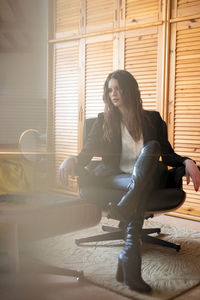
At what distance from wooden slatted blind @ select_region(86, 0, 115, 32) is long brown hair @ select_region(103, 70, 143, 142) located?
0.82m

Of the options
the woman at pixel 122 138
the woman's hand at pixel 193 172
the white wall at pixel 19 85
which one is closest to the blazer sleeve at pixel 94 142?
the woman at pixel 122 138

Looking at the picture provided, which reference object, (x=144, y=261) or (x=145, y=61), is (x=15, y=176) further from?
(x=145, y=61)

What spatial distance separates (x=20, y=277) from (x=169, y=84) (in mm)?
1220

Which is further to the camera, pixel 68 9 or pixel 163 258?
pixel 68 9

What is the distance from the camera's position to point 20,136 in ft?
4.12

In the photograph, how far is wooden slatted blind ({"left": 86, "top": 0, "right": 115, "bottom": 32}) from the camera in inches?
79.7

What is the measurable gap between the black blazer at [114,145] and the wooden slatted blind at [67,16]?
99 centimetres

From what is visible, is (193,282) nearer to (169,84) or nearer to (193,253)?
(193,253)

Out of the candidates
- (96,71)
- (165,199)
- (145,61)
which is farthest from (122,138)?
(96,71)

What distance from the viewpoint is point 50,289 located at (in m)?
0.99

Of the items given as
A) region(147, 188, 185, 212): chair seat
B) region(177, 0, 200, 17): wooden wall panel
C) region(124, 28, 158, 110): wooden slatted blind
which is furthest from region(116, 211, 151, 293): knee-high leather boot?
region(177, 0, 200, 17): wooden wall panel

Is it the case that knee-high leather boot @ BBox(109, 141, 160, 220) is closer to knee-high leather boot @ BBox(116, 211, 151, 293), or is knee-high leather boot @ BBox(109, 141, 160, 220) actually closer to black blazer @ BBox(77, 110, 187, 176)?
knee-high leather boot @ BBox(116, 211, 151, 293)

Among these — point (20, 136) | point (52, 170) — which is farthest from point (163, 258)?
point (52, 170)

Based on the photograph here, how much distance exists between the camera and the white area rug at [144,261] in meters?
1.03
